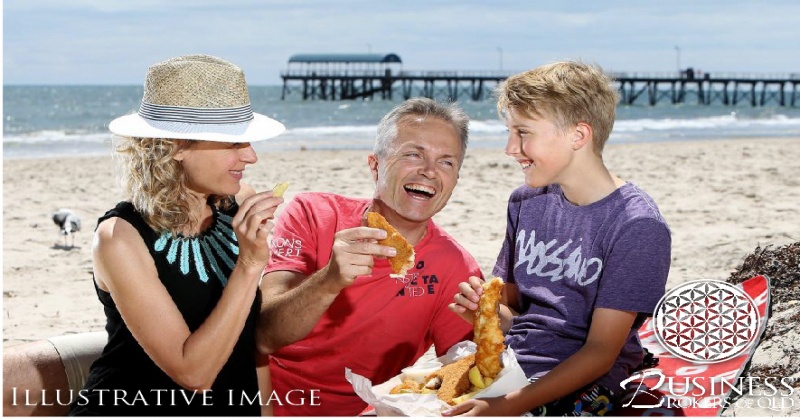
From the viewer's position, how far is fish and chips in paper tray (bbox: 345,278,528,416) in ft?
8.89

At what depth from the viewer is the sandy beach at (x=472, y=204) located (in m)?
6.73

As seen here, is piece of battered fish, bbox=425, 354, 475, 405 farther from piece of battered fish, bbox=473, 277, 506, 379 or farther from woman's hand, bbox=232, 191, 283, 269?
woman's hand, bbox=232, 191, 283, 269

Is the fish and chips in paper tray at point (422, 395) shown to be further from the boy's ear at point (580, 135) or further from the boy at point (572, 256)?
the boy's ear at point (580, 135)

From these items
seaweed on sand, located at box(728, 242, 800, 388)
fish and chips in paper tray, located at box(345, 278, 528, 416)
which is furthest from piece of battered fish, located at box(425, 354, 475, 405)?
seaweed on sand, located at box(728, 242, 800, 388)

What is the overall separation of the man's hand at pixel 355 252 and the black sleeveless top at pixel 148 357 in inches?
14.7

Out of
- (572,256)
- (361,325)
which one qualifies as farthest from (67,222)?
(572,256)

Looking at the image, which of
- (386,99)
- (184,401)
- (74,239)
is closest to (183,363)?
(184,401)

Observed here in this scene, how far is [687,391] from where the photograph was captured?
10.1 ft

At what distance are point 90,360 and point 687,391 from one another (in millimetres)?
2076

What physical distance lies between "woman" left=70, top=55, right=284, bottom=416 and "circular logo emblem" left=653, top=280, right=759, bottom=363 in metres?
1.49

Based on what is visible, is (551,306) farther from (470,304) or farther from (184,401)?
(184,401)

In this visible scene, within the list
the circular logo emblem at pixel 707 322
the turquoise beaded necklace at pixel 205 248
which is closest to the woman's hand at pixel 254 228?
the turquoise beaded necklace at pixel 205 248

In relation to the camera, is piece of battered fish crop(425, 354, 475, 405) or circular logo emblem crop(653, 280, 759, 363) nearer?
piece of battered fish crop(425, 354, 475, 405)

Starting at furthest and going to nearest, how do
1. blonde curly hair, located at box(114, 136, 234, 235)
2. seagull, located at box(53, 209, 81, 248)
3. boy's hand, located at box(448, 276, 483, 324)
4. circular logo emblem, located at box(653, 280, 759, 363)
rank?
seagull, located at box(53, 209, 81, 248) → circular logo emblem, located at box(653, 280, 759, 363) → boy's hand, located at box(448, 276, 483, 324) → blonde curly hair, located at box(114, 136, 234, 235)
